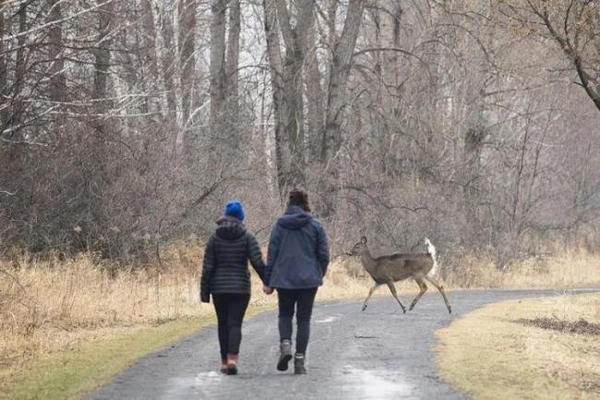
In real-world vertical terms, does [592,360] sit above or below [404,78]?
below

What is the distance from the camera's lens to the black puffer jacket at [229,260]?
42.3 ft

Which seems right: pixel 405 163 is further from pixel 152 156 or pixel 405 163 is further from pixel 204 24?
pixel 152 156

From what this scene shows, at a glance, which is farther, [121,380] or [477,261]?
[477,261]

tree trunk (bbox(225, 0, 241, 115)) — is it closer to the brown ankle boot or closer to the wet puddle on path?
the brown ankle boot

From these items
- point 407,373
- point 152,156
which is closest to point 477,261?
point 152,156

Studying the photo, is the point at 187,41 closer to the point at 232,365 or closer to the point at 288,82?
the point at 288,82

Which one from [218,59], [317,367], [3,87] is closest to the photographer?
[317,367]

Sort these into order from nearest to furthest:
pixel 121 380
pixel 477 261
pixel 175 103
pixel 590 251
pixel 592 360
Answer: pixel 121 380 → pixel 592 360 → pixel 175 103 → pixel 477 261 → pixel 590 251

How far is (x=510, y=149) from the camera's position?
3934cm

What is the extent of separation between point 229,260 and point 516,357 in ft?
14.8

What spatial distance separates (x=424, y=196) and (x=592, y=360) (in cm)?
1690

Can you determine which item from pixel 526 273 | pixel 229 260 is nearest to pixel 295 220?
pixel 229 260

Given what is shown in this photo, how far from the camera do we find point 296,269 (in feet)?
41.8

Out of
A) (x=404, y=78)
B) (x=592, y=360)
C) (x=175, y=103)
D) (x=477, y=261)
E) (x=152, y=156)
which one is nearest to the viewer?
(x=592, y=360)
